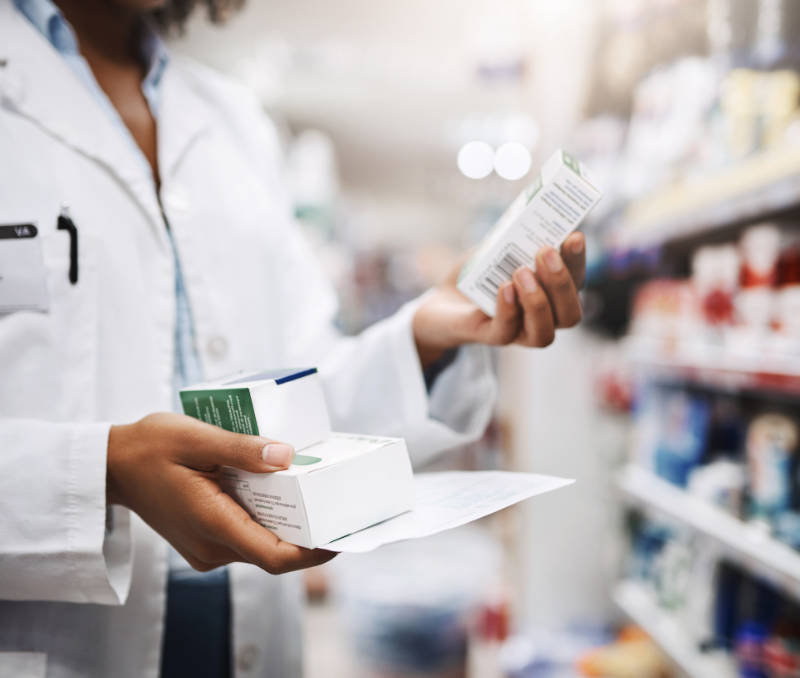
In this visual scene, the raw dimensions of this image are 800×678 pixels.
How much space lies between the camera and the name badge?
82cm

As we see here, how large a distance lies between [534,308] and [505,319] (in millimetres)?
45

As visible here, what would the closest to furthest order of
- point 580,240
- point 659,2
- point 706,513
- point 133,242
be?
point 580,240 → point 133,242 → point 706,513 → point 659,2

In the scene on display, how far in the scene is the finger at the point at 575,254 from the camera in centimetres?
81

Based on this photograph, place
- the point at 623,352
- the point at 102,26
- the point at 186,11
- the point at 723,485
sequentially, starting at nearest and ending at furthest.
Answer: the point at 102,26 < the point at 186,11 < the point at 723,485 < the point at 623,352

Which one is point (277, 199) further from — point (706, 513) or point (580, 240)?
point (706, 513)

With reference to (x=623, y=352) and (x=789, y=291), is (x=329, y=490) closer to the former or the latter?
(x=789, y=291)

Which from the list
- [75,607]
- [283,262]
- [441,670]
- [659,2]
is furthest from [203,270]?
[441,670]

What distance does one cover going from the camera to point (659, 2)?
6.71 ft

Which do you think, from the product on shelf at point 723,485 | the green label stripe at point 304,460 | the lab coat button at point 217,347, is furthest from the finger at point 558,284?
the product on shelf at point 723,485

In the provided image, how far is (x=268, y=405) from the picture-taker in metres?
0.71

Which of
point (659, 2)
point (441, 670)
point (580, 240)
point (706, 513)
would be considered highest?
point (659, 2)

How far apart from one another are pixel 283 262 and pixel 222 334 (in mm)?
247

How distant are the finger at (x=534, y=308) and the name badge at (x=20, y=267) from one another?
1.94ft

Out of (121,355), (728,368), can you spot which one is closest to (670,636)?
(728,368)
